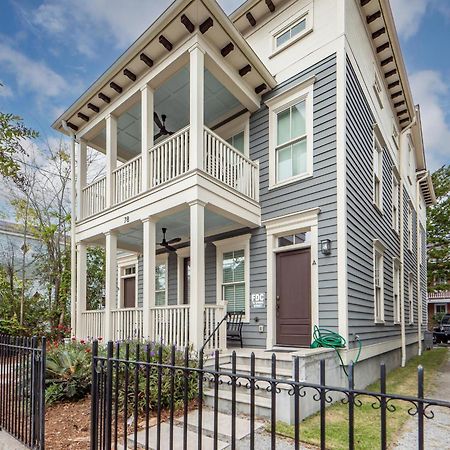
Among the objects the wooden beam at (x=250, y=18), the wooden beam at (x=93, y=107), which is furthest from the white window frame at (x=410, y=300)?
the wooden beam at (x=93, y=107)

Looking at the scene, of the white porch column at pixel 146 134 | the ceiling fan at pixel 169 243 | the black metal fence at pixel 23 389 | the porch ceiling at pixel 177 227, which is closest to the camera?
the black metal fence at pixel 23 389

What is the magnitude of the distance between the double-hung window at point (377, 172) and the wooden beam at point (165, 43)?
5.33 meters

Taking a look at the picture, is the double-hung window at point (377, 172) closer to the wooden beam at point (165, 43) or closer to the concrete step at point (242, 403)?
the wooden beam at point (165, 43)

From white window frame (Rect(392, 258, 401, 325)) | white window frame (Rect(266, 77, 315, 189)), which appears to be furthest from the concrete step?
white window frame (Rect(392, 258, 401, 325))

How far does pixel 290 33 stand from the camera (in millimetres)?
8133

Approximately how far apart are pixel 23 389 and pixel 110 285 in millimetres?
4125

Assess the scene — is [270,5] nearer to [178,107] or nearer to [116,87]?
[178,107]

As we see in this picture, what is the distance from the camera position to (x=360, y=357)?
677 centimetres

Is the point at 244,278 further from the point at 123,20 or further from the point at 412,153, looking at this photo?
the point at 412,153

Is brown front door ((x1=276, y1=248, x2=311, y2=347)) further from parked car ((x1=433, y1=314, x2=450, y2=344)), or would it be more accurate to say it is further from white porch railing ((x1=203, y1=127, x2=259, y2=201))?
parked car ((x1=433, y1=314, x2=450, y2=344))

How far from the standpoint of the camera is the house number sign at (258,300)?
7574 millimetres

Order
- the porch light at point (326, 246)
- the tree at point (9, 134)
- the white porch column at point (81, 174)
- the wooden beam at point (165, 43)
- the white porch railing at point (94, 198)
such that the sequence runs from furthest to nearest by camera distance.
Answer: the white porch column at point (81, 174), the white porch railing at point (94, 198), the wooden beam at point (165, 43), the porch light at point (326, 246), the tree at point (9, 134)

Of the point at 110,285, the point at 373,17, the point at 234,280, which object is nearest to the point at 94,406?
the point at 110,285

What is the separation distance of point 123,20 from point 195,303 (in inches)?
313
